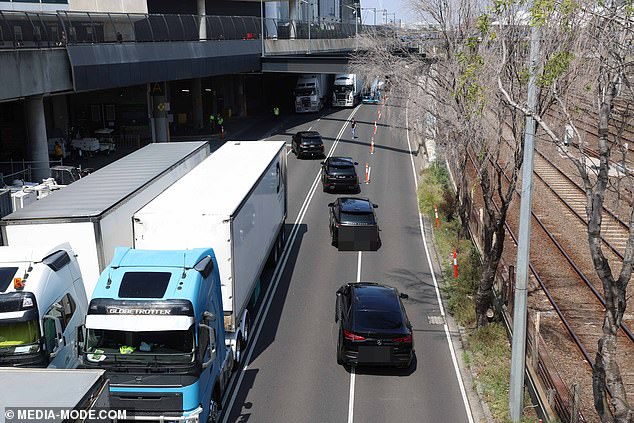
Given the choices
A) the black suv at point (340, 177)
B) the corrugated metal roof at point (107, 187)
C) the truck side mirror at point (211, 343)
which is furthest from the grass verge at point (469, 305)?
the corrugated metal roof at point (107, 187)

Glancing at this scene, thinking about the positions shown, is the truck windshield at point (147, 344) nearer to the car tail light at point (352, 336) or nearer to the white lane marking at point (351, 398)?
the white lane marking at point (351, 398)

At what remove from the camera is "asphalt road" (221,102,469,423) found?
15883mm

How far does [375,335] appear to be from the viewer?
1695 cm

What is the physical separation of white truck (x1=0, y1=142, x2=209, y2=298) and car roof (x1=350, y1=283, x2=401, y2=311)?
6203 mm

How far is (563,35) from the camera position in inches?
581

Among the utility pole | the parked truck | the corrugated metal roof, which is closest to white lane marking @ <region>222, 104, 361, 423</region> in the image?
the corrugated metal roof

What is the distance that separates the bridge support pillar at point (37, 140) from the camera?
3450 cm

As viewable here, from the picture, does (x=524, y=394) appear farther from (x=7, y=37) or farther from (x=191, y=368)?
(x=7, y=37)

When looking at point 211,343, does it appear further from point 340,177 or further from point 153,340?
point 340,177

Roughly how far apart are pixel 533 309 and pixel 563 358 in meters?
3.45

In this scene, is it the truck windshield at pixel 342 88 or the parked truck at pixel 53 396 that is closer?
the parked truck at pixel 53 396

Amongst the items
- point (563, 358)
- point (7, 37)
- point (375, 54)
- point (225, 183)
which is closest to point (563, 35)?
point (563, 358)

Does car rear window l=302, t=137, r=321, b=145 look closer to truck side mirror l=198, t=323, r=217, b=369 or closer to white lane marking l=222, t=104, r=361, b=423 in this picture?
white lane marking l=222, t=104, r=361, b=423

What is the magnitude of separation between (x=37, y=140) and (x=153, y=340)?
2582 cm
